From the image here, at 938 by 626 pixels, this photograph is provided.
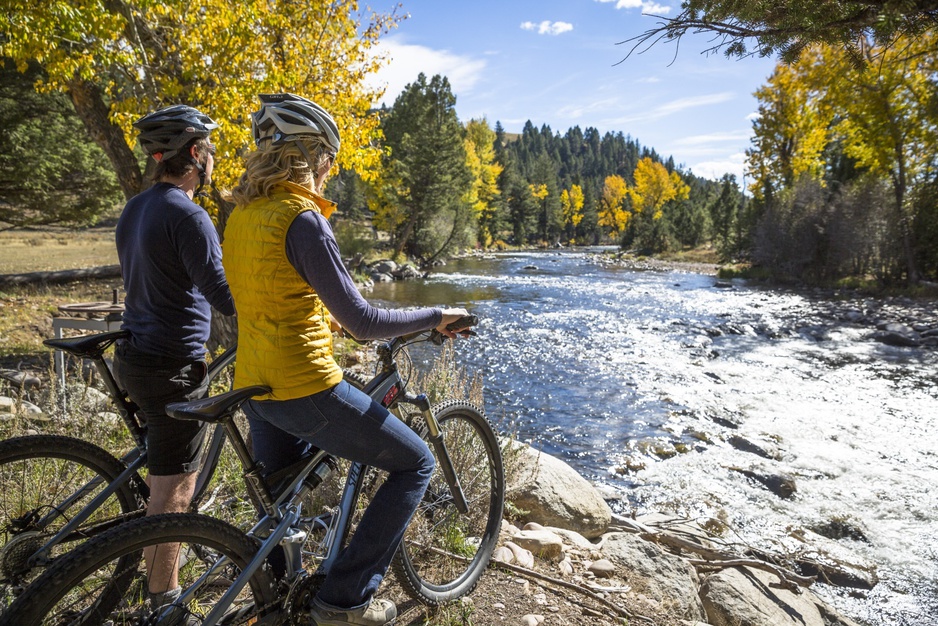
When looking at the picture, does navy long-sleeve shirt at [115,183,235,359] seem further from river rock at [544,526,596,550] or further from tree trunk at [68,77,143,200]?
tree trunk at [68,77,143,200]

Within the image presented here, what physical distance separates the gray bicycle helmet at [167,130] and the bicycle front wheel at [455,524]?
1.83 meters

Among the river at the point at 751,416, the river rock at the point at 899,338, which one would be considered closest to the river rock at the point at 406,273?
the river at the point at 751,416

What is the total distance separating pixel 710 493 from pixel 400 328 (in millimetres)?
5981

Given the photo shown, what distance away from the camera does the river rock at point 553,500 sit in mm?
4578

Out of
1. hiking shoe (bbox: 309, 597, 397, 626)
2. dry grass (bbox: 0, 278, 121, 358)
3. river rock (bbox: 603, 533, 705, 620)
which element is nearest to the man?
hiking shoe (bbox: 309, 597, 397, 626)

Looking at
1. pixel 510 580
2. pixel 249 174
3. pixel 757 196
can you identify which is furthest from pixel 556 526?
pixel 757 196

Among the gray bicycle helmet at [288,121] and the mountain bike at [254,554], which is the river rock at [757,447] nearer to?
the mountain bike at [254,554]

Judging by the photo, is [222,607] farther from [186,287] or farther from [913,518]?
[913,518]

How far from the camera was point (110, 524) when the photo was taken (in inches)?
99.1

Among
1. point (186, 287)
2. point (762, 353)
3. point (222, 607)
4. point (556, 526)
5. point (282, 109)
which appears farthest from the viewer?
point (762, 353)

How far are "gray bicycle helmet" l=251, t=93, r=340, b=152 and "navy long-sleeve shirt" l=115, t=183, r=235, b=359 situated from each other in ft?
1.80

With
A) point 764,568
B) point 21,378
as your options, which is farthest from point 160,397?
point 21,378

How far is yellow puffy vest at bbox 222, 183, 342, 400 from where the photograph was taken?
197cm

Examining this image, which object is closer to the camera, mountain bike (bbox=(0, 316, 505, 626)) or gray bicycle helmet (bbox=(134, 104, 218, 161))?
mountain bike (bbox=(0, 316, 505, 626))
